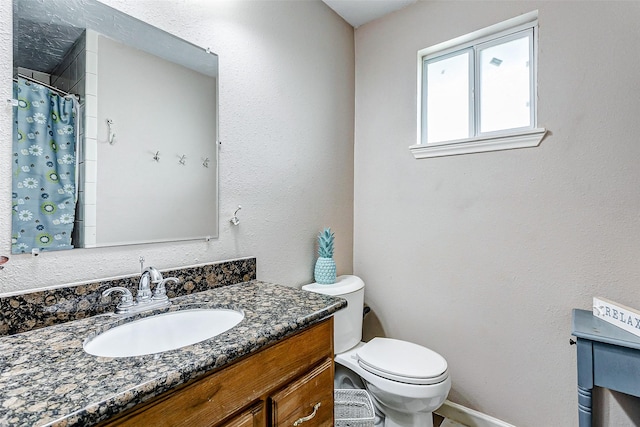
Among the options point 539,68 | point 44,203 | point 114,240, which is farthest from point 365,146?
point 44,203

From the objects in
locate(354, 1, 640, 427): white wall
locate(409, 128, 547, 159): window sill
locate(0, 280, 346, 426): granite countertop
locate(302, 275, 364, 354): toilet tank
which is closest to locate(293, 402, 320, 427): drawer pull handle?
locate(0, 280, 346, 426): granite countertop

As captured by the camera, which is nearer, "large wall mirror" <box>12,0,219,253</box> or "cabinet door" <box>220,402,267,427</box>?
"cabinet door" <box>220,402,267,427</box>

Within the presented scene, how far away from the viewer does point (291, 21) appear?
169 centimetres

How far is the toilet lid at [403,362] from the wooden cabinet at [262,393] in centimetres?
48

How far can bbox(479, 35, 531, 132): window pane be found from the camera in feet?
5.44

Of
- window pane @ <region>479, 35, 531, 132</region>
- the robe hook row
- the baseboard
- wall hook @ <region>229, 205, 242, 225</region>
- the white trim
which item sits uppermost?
the white trim

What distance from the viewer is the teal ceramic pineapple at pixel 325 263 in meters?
1.75

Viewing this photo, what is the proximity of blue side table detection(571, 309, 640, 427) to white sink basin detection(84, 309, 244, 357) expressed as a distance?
131cm

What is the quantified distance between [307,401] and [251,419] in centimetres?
22

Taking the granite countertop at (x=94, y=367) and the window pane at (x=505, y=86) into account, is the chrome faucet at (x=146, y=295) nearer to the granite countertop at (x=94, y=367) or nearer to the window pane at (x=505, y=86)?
the granite countertop at (x=94, y=367)

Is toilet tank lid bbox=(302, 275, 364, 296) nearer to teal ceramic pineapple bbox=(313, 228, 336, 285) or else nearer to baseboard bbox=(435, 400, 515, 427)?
teal ceramic pineapple bbox=(313, 228, 336, 285)

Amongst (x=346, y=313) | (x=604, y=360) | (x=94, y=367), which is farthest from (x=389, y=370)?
(x=94, y=367)

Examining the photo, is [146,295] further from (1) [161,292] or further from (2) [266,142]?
(2) [266,142]

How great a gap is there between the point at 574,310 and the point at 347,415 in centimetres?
115
